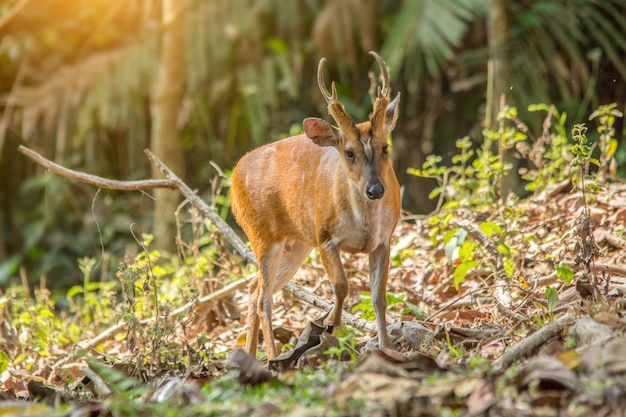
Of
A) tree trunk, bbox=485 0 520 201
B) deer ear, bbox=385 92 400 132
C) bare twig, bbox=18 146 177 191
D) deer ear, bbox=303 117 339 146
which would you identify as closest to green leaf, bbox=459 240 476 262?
deer ear, bbox=385 92 400 132

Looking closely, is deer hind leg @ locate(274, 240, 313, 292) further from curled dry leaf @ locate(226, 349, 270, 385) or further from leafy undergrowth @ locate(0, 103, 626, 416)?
curled dry leaf @ locate(226, 349, 270, 385)

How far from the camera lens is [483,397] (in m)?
3.55

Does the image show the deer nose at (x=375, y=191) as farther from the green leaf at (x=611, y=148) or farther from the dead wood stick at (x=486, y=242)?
the green leaf at (x=611, y=148)

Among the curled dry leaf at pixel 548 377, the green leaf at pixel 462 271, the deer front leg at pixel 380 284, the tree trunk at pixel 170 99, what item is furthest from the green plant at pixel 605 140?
the tree trunk at pixel 170 99

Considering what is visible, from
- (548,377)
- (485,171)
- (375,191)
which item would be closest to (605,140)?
(485,171)

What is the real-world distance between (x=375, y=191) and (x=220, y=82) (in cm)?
743

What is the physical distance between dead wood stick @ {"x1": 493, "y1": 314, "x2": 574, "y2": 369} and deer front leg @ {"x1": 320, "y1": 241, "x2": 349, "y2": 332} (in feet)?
4.79

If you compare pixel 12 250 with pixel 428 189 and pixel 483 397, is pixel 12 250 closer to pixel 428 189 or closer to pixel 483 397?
pixel 428 189

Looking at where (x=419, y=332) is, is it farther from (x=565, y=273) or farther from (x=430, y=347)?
(x=565, y=273)

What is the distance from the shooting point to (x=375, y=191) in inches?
209

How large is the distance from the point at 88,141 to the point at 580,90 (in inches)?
238

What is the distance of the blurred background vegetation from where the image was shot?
11.2 metres

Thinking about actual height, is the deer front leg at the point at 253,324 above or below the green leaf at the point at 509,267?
below

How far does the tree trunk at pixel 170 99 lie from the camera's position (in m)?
10.5
